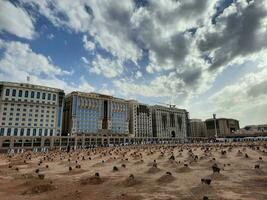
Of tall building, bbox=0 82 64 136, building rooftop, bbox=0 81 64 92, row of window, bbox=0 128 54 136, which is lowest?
row of window, bbox=0 128 54 136

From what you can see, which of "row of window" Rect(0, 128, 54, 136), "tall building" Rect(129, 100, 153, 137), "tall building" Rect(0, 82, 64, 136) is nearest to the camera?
"row of window" Rect(0, 128, 54, 136)

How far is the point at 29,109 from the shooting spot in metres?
116

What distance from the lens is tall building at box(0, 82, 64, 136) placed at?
10938 cm

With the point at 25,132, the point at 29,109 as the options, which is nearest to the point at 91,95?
the point at 29,109

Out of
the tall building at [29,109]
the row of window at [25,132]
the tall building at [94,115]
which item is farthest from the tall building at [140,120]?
the row of window at [25,132]

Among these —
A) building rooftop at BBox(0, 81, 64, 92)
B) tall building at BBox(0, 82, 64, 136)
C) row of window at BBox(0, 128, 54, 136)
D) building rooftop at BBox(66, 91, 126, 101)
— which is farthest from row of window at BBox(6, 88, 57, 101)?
row of window at BBox(0, 128, 54, 136)

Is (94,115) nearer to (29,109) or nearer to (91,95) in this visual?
(91,95)

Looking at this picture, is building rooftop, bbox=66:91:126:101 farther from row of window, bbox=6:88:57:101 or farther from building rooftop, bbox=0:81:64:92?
row of window, bbox=6:88:57:101

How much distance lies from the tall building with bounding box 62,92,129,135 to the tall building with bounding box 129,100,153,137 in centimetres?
1206

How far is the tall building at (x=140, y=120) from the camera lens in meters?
177

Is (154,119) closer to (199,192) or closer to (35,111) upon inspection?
(35,111)

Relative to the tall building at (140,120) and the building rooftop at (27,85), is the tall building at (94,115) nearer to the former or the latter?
the tall building at (140,120)

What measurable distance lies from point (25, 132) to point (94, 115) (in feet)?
148

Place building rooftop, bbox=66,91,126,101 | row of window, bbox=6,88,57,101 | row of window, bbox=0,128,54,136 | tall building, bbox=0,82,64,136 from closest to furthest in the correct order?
1. row of window, bbox=0,128,54,136
2. tall building, bbox=0,82,64,136
3. row of window, bbox=6,88,57,101
4. building rooftop, bbox=66,91,126,101
